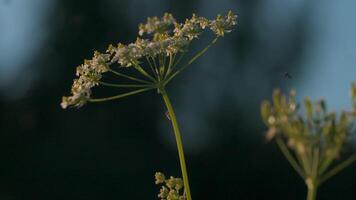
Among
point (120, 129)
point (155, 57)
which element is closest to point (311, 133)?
point (155, 57)

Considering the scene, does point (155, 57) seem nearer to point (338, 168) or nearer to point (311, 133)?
point (311, 133)

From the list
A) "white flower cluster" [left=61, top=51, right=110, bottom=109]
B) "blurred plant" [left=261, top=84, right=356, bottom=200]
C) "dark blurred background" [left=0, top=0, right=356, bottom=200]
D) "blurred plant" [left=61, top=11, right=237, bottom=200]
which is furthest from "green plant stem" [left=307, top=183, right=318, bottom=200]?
"dark blurred background" [left=0, top=0, right=356, bottom=200]

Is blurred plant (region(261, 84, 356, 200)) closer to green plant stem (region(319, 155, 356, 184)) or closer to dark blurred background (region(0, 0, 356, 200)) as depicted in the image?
green plant stem (region(319, 155, 356, 184))

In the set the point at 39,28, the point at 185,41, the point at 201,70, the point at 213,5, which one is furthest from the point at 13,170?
the point at 185,41

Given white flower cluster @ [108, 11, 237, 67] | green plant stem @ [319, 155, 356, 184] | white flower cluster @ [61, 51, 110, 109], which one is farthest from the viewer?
white flower cluster @ [61, 51, 110, 109]

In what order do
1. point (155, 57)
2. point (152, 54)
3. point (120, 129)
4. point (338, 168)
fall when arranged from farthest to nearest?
1. point (120, 129)
2. point (155, 57)
3. point (152, 54)
4. point (338, 168)

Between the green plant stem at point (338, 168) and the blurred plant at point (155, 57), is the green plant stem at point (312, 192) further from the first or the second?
the blurred plant at point (155, 57)

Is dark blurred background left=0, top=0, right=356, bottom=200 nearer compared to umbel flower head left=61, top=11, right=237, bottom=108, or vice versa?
umbel flower head left=61, top=11, right=237, bottom=108

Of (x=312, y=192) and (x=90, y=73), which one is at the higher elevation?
(x=90, y=73)

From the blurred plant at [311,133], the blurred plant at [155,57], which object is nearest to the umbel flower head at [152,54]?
the blurred plant at [155,57]
